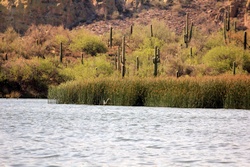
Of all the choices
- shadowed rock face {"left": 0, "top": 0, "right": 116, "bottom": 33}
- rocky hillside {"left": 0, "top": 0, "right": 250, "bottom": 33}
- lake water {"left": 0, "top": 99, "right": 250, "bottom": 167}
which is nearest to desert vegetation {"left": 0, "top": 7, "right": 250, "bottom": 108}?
shadowed rock face {"left": 0, "top": 0, "right": 116, "bottom": 33}

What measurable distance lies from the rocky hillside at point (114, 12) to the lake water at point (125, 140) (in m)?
61.9

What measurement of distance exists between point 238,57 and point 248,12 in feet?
118

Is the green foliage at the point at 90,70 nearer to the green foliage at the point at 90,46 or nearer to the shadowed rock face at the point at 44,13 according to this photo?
the green foliage at the point at 90,46

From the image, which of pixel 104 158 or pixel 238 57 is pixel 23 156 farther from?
pixel 238 57

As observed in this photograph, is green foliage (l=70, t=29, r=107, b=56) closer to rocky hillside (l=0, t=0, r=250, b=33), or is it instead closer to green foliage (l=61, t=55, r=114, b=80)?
green foliage (l=61, t=55, r=114, b=80)

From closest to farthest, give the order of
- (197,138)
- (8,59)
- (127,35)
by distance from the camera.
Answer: (197,138) → (8,59) → (127,35)

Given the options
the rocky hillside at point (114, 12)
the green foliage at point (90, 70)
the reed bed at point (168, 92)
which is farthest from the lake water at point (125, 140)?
the rocky hillside at point (114, 12)

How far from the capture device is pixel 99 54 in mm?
73562

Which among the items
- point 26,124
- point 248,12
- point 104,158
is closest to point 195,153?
point 104,158

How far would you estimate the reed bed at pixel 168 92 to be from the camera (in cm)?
3616

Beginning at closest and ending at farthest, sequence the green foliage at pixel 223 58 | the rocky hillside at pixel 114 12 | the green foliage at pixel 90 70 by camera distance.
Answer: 1. the green foliage at pixel 223 58
2. the green foliage at pixel 90 70
3. the rocky hillside at pixel 114 12

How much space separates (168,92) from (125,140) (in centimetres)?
1827

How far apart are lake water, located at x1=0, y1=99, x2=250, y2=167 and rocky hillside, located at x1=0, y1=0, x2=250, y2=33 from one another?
6189 centimetres

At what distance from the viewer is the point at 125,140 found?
19.7 meters
